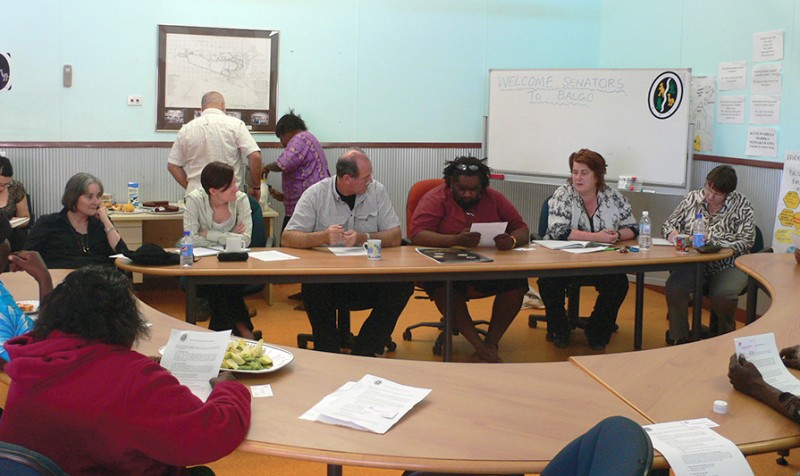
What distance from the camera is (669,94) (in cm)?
651

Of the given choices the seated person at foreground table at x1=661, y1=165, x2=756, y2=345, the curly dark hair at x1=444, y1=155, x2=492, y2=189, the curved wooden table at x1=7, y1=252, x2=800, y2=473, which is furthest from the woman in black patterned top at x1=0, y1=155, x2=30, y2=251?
the seated person at foreground table at x1=661, y1=165, x2=756, y2=345

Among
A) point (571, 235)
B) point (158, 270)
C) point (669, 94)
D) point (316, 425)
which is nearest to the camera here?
point (316, 425)

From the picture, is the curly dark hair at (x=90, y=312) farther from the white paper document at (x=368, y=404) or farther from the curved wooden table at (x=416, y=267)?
the curved wooden table at (x=416, y=267)

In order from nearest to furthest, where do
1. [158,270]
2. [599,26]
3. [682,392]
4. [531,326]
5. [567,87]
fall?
[682,392] → [158,270] → [531,326] → [567,87] → [599,26]

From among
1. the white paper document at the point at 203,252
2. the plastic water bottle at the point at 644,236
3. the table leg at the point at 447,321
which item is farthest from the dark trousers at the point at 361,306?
the plastic water bottle at the point at 644,236

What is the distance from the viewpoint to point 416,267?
4406 mm

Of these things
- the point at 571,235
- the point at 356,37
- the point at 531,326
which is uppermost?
the point at 356,37

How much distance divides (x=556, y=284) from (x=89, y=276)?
3.89 metres

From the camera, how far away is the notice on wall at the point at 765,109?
5898mm

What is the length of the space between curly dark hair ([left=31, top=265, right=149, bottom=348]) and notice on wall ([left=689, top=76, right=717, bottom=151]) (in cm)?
542

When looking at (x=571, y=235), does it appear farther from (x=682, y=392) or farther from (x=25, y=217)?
(x=25, y=217)

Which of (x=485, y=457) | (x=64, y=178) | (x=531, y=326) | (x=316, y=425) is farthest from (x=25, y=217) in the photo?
(x=485, y=457)

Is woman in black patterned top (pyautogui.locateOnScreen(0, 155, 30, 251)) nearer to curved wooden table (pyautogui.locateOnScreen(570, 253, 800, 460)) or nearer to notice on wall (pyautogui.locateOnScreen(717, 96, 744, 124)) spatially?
curved wooden table (pyautogui.locateOnScreen(570, 253, 800, 460))

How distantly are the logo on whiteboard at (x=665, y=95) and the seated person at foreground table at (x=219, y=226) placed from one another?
339 cm
